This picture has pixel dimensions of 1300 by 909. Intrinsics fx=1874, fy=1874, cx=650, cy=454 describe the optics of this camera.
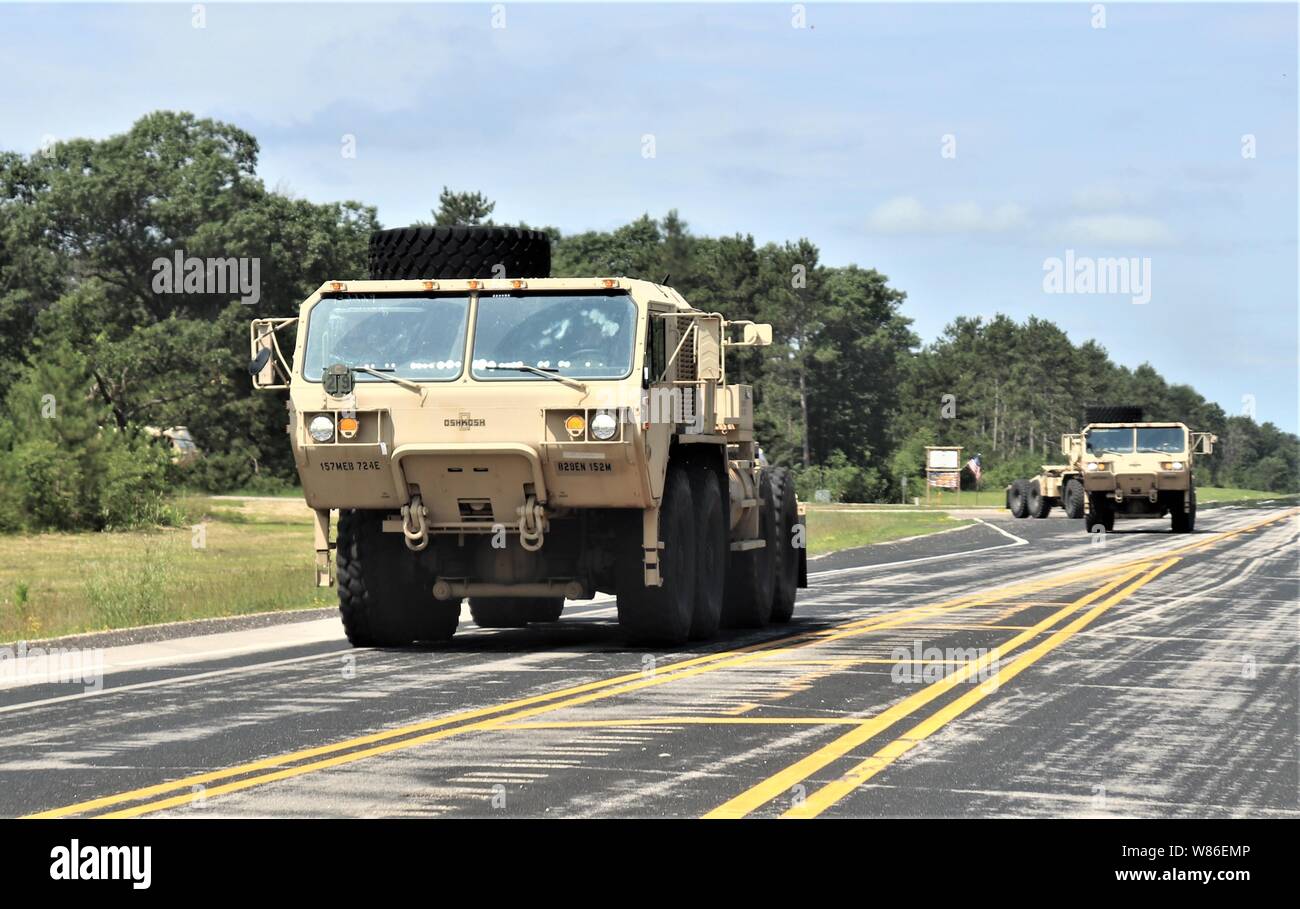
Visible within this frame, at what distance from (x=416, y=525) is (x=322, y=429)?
1.17 meters

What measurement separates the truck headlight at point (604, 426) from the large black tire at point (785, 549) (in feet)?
15.6

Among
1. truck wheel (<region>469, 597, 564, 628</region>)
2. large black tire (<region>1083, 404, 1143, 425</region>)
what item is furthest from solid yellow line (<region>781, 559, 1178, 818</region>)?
large black tire (<region>1083, 404, 1143, 425</region>)

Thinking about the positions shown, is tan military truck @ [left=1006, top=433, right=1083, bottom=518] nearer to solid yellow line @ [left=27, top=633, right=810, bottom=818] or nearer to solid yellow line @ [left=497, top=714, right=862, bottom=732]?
solid yellow line @ [left=27, top=633, right=810, bottom=818]

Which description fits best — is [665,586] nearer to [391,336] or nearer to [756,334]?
[756,334]

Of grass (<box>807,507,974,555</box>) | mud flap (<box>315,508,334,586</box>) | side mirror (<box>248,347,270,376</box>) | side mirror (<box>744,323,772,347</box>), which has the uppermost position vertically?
side mirror (<box>744,323,772,347</box>)

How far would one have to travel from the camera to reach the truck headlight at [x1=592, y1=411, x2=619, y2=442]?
15844 mm

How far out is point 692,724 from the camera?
1168 centimetres

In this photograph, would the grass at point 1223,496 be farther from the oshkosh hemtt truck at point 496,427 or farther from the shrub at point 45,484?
the oshkosh hemtt truck at point 496,427

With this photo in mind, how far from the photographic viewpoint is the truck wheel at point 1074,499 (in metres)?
57.7

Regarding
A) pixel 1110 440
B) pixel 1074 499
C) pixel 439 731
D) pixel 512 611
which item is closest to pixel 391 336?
pixel 512 611

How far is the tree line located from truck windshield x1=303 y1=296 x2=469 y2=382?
3015 cm
